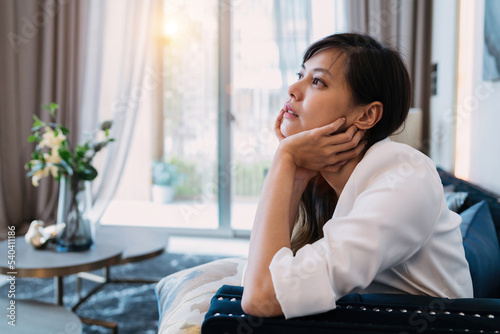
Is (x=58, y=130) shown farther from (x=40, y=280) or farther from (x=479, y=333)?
(x=479, y=333)

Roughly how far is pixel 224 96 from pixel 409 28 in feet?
5.12

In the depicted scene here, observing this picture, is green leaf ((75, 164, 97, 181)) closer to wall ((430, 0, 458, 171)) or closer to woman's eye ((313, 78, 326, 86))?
woman's eye ((313, 78, 326, 86))

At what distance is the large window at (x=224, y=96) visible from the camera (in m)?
3.60

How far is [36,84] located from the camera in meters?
3.89

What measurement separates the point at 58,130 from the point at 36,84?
215cm

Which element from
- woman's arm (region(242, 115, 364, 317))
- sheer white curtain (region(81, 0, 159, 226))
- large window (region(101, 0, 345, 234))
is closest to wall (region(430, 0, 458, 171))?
large window (region(101, 0, 345, 234))

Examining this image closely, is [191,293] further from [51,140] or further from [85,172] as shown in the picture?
[51,140]

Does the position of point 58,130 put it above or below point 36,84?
below

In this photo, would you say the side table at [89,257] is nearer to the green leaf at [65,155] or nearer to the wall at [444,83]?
the green leaf at [65,155]

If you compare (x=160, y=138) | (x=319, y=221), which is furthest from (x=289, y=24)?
(x=319, y=221)

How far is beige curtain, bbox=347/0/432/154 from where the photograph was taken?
332 centimetres

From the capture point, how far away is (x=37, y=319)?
57.5 inches

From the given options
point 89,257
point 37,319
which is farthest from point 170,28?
point 37,319

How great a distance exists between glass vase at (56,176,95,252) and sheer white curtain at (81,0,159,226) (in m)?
1.80
